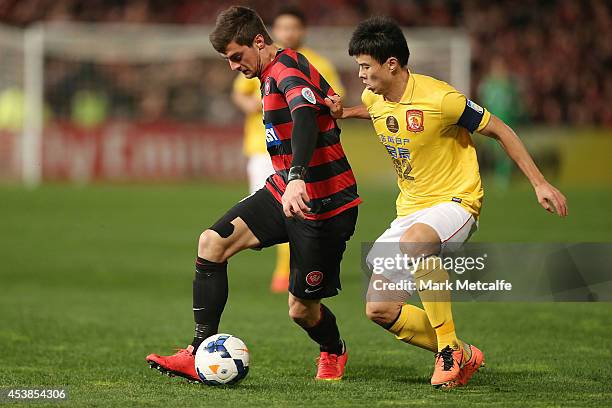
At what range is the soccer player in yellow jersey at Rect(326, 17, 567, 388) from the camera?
19.2 feet

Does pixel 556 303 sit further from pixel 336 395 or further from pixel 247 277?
pixel 336 395

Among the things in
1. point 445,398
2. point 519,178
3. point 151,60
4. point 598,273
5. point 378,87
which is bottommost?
point 445,398

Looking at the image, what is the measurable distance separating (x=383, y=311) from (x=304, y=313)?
0.44m

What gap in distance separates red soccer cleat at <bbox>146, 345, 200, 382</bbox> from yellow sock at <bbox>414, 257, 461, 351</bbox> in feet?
3.94

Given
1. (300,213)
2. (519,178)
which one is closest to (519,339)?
(300,213)

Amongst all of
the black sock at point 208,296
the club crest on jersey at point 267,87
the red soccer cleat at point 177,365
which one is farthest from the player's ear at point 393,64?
the red soccer cleat at point 177,365

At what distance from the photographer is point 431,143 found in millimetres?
6000

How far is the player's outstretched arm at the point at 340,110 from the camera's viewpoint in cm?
589

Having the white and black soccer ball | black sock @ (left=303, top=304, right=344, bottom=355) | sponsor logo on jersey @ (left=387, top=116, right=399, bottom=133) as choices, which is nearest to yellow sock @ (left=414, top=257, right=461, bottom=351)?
black sock @ (left=303, top=304, right=344, bottom=355)

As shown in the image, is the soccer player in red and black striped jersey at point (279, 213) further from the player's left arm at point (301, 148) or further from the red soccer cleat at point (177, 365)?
the player's left arm at point (301, 148)

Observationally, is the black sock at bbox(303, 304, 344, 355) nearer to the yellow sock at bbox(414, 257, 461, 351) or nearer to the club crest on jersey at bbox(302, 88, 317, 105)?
the yellow sock at bbox(414, 257, 461, 351)

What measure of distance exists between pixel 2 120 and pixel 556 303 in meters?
16.2

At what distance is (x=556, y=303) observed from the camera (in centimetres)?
952

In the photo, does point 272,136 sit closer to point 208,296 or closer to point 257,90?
point 208,296
